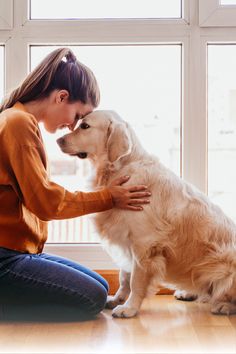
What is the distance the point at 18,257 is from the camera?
2.41 m

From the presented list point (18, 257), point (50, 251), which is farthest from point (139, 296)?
point (50, 251)

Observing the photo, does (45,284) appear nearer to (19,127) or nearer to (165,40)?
(19,127)

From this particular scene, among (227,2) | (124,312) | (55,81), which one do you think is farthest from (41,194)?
(227,2)

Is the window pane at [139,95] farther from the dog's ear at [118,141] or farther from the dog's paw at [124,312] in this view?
the dog's paw at [124,312]

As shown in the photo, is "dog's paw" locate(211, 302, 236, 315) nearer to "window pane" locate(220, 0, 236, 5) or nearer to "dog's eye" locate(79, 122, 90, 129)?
"dog's eye" locate(79, 122, 90, 129)

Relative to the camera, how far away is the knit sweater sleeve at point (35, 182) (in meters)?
2.32

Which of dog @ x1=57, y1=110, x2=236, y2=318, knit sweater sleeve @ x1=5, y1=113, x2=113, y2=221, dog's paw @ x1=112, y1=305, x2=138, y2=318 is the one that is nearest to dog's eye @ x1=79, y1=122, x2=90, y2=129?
dog @ x1=57, y1=110, x2=236, y2=318

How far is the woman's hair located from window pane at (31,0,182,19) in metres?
0.63

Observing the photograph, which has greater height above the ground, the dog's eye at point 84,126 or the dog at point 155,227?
the dog's eye at point 84,126

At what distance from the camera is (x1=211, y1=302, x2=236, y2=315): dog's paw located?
2541mm

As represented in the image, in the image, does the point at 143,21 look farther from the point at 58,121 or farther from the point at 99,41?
the point at 58,121

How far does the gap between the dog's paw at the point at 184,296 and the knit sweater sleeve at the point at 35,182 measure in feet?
2.54

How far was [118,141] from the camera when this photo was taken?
2518 mm

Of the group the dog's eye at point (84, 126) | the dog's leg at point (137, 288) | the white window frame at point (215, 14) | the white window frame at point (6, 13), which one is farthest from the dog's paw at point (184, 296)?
the white window frame at point (6, 13)
